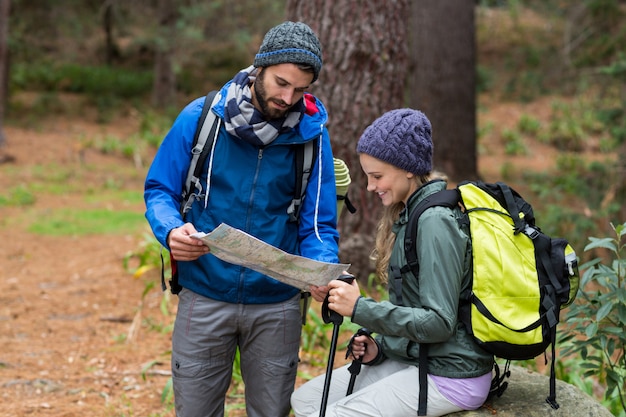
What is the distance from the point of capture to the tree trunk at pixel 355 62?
5602 mm

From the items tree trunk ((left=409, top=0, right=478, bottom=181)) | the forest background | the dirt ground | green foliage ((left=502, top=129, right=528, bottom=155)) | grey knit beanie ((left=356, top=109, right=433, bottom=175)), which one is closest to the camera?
grey knit beanie ((left=356, top=109, right=433, bottom=175))

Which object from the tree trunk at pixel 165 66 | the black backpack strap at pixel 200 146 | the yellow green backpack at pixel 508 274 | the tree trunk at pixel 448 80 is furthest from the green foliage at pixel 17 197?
the yellow green backpack at pixel 508 274

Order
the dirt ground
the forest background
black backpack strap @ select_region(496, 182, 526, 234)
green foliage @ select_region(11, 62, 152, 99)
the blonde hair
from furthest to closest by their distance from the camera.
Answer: green foliage @ select_region(11, 62, 152, 99) < the forest background < the dirt ground < the blonde hair < black backpack strap @ select_region(496, 182, 526, 234)

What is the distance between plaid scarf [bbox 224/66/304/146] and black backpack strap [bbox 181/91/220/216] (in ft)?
0.27

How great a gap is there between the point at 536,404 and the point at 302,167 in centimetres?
144

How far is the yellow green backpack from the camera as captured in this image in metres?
2.70

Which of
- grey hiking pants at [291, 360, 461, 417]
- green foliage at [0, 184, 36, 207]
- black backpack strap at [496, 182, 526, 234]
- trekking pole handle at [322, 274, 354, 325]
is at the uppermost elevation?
black backpack strap at [496, 182, 526, 234]

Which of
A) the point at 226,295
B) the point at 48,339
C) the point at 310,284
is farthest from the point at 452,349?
the point at 48,339

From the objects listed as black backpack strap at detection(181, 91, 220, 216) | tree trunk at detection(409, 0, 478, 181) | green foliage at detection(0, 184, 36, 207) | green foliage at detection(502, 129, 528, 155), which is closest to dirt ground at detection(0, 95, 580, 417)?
green foliage at detection(0, 184, 36, 207)

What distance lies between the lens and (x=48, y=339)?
599 centimetres

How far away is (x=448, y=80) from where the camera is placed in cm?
1121

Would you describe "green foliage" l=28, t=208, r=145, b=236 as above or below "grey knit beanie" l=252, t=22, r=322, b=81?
below

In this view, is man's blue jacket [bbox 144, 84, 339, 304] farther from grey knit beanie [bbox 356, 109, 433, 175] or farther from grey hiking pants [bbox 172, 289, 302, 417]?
grey knit beanie [bbox 356, 109, 433, 175]

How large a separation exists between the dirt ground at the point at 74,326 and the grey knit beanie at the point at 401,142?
99.1 inches
